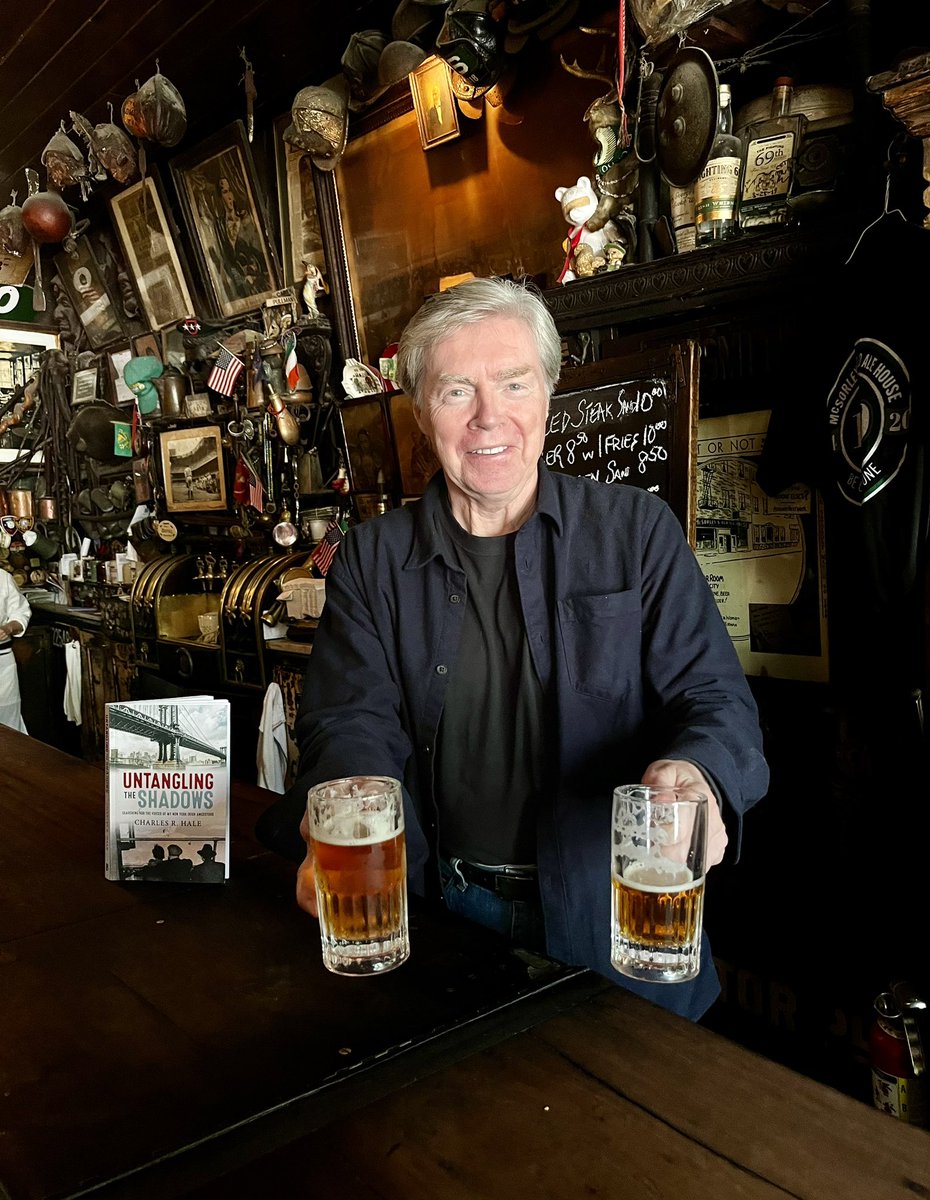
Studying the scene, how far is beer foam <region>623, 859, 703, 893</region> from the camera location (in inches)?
43.3

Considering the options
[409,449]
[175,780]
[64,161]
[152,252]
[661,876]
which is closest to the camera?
[661,876]

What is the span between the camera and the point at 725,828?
1.38m

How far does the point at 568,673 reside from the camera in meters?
1.69

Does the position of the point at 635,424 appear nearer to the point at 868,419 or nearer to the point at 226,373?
the point at 868,419

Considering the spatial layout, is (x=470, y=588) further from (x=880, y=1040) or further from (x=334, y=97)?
(x=334, y=97)

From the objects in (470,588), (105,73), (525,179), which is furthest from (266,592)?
(470,588)

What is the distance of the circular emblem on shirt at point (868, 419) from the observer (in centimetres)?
228

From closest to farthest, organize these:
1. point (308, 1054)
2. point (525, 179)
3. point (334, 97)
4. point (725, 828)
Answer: point (308, 1054)
point (725, 828)
point (525, 179)
point (334, 97)

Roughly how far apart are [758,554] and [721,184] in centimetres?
111

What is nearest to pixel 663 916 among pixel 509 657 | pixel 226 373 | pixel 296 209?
pixel 509 657

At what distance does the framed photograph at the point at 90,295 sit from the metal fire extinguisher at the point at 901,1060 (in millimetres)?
6130

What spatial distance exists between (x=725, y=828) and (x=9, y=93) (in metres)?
5.56

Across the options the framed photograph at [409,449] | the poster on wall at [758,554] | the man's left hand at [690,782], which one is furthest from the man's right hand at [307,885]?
the framed photograph at [409,449]

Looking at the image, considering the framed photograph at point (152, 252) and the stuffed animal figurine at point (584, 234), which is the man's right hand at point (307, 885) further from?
the framed photograph at point (152, 252)
